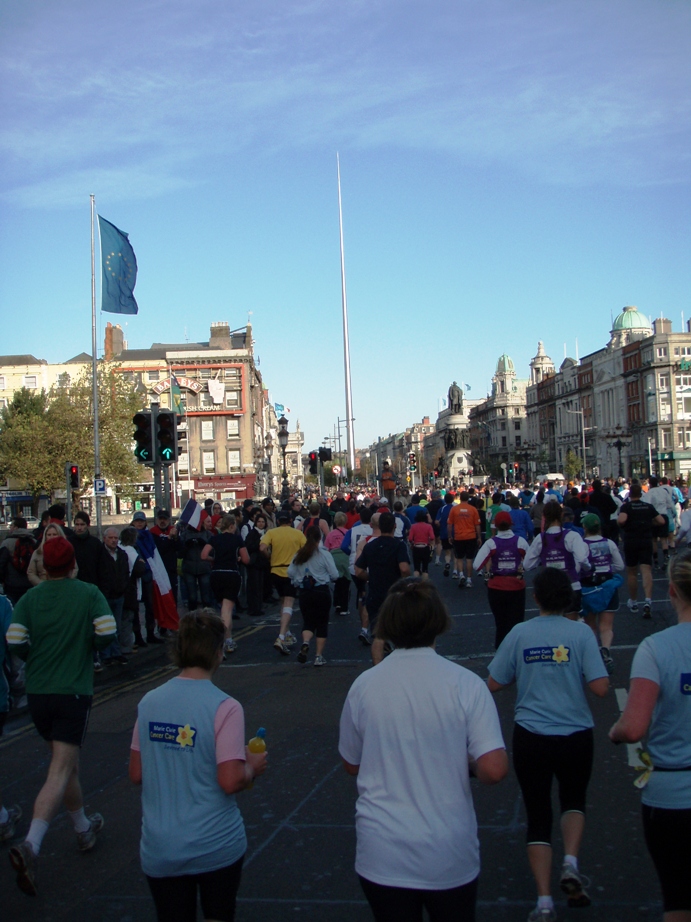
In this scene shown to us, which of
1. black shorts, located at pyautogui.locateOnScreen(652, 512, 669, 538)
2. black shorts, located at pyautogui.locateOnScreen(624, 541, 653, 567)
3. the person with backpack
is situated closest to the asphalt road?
the person with backpack

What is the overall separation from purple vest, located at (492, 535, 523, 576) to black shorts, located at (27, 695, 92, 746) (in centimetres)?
481

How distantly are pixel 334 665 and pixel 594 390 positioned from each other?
369 ft

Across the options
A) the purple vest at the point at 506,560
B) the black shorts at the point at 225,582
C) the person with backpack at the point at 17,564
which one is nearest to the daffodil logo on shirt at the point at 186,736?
the purple vest at the point at 506,560

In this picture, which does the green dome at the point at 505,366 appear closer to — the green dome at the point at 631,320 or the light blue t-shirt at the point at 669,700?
the green dome at the point at 631,320

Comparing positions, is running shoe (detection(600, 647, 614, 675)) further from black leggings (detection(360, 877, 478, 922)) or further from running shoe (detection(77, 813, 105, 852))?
black leggings (detection(360, 877, 478, 922))

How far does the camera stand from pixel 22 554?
1094 centimetres

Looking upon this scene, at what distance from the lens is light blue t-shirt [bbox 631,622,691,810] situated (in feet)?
11.5

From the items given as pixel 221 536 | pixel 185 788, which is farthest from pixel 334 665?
pixel 185 788

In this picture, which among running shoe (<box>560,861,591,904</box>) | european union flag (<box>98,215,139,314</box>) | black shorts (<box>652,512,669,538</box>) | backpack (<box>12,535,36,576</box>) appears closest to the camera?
running shoe (<box>560,861,591,904</box>)

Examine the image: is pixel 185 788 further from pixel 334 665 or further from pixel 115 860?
pixel 334 665

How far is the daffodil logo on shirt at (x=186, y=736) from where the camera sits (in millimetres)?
3373

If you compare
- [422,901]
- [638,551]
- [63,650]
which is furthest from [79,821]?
[638,551]

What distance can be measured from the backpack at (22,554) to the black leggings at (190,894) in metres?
8.16

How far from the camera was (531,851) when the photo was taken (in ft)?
14.4
